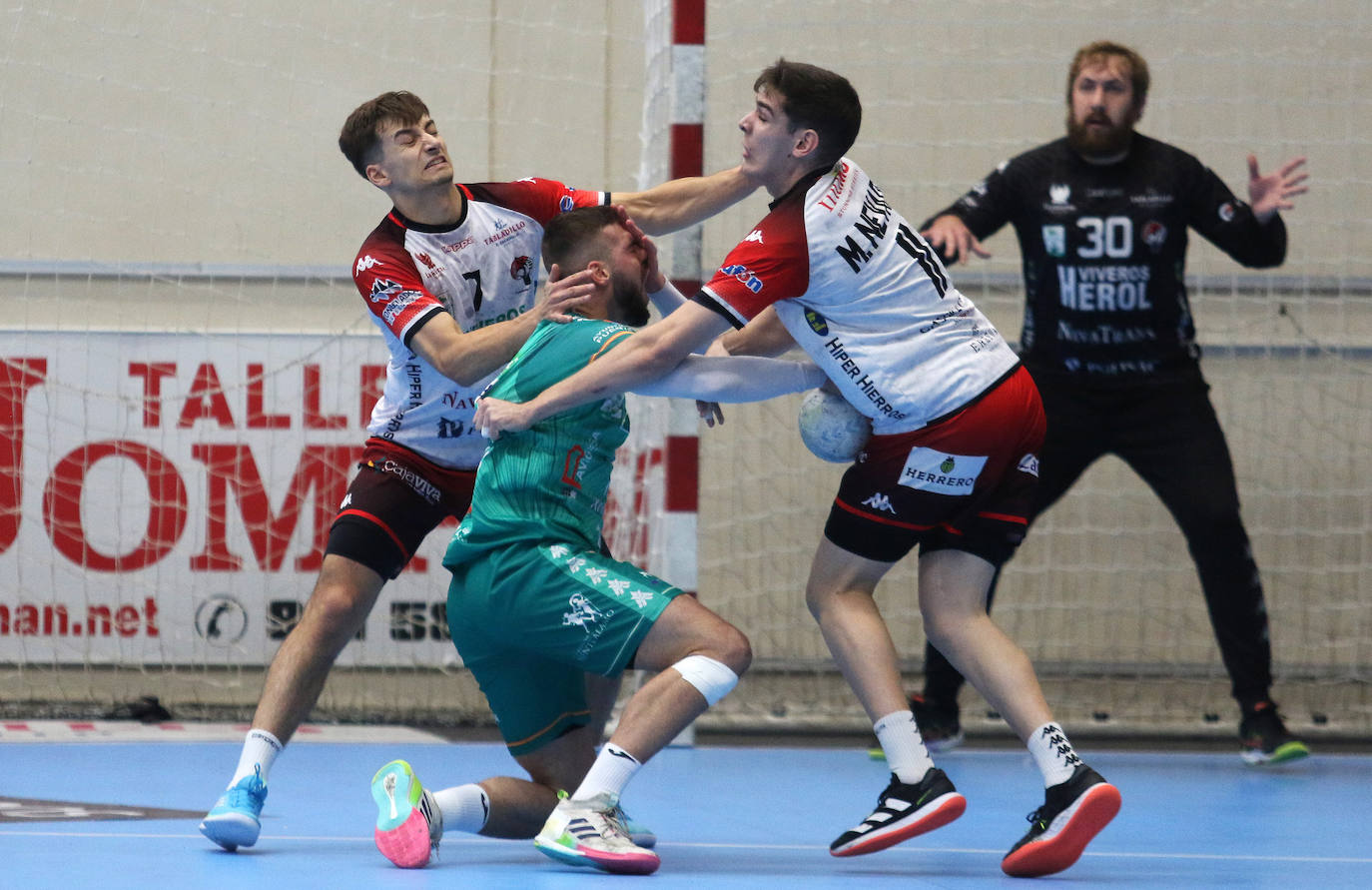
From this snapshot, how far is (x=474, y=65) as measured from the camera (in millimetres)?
6605

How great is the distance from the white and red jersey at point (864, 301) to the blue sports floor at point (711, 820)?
1.10 m

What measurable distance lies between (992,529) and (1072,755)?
0.57m

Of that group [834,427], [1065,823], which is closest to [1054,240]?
[834,427]

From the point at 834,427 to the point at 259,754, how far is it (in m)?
1.55

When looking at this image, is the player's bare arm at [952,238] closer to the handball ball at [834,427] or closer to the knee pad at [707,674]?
the handball ball at [834,427]

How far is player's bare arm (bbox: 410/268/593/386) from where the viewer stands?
3.71m

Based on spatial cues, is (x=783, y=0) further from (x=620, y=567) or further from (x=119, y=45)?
(x=620, y=567)

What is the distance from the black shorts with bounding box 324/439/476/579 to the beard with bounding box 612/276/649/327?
62cm

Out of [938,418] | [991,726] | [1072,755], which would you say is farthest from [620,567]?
[991,726]

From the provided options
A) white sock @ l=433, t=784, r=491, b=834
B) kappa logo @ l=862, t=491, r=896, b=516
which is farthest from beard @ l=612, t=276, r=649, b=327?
white sock @ l=433, t=784, r=491, b=834

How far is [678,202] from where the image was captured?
4320 mm

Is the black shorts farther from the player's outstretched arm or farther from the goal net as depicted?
the goal net

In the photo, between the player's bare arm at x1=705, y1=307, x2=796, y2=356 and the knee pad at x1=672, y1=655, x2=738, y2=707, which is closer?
the knee pad at x1=672, y1=655, x2=738, y2=707

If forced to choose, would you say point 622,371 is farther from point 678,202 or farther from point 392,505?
point 678,202
